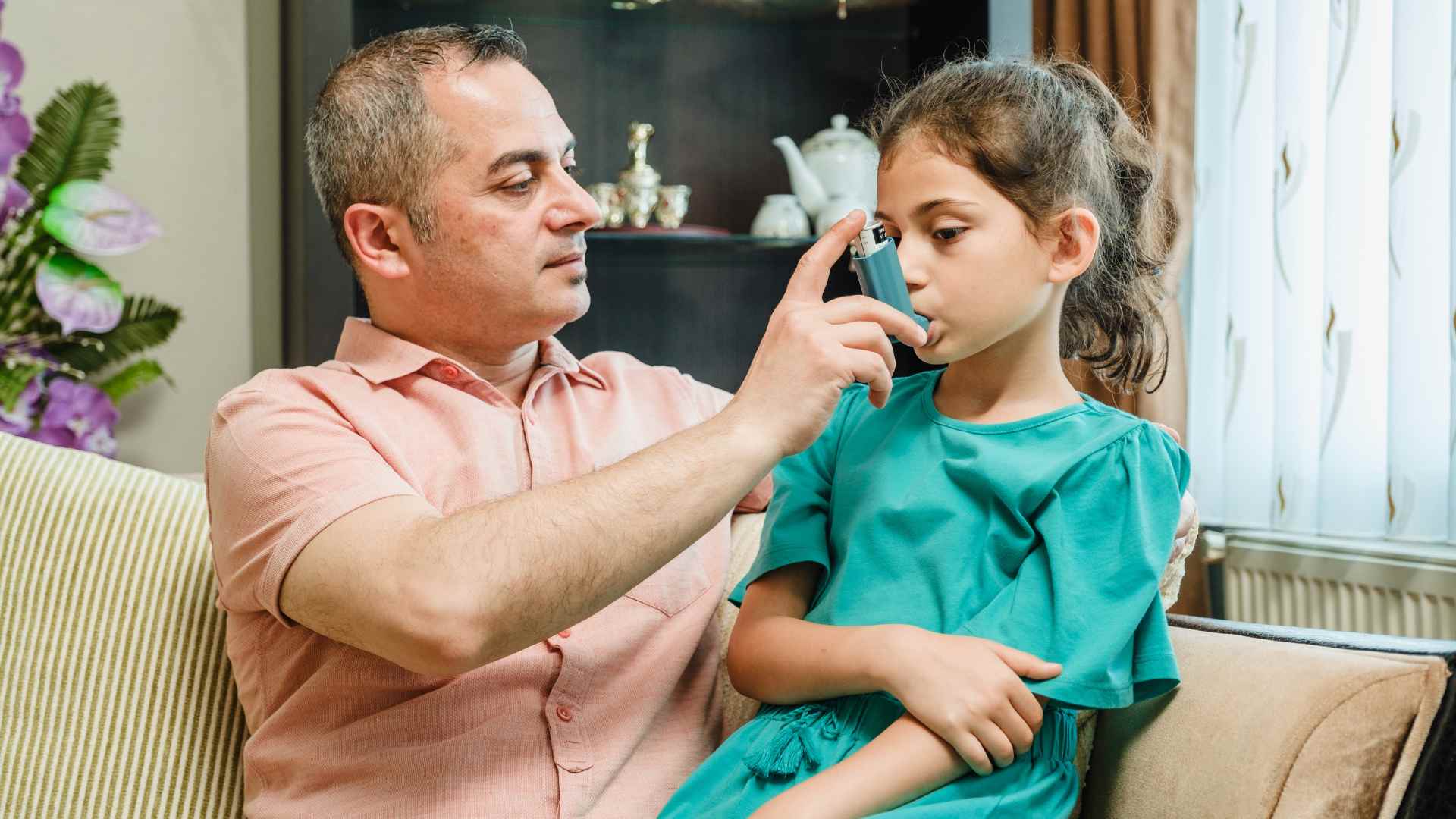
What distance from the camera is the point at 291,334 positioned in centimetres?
245

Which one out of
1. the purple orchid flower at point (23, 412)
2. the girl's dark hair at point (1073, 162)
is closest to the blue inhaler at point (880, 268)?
the girl's dark hair at point (1073, 162)

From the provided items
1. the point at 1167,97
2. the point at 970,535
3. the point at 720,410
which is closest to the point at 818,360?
the point at 970,535

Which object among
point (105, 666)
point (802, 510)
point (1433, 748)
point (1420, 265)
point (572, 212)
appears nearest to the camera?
point (1433, 748)

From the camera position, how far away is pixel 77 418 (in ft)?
7.52

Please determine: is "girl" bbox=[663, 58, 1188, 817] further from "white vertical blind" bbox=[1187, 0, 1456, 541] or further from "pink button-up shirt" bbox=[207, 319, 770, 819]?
"white vertical blind" bbox=[1187, 0, 1456, 541]

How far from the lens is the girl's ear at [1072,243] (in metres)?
1.12

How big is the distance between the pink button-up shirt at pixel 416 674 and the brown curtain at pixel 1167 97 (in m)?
1.39

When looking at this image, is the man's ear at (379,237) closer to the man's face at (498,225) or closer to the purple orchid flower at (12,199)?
the man's face at (498,225)

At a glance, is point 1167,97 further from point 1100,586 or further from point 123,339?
point 123,339

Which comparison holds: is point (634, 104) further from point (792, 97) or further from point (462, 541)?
point (462, 541)

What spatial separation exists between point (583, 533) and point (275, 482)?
308mm

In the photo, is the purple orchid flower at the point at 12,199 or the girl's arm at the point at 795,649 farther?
the purple orchid flower at the point at 12,199

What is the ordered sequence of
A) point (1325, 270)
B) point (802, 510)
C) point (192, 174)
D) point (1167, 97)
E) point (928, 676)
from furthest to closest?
point (192, 174)
point (1167, 97)
point (1325, 270)
point (802, 510)
point (928, 676)

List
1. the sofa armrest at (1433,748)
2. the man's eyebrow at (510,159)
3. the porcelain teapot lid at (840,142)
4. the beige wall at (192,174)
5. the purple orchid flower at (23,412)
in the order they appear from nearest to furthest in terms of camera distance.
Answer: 1. the sofa armrest at (1433,748)
2. the man's eyebrow at (510,159)
3. the purple orchid flower at (23,412)
4. the beige wall at (192,174)
5. the porcelain teapot lid at (840,142)
